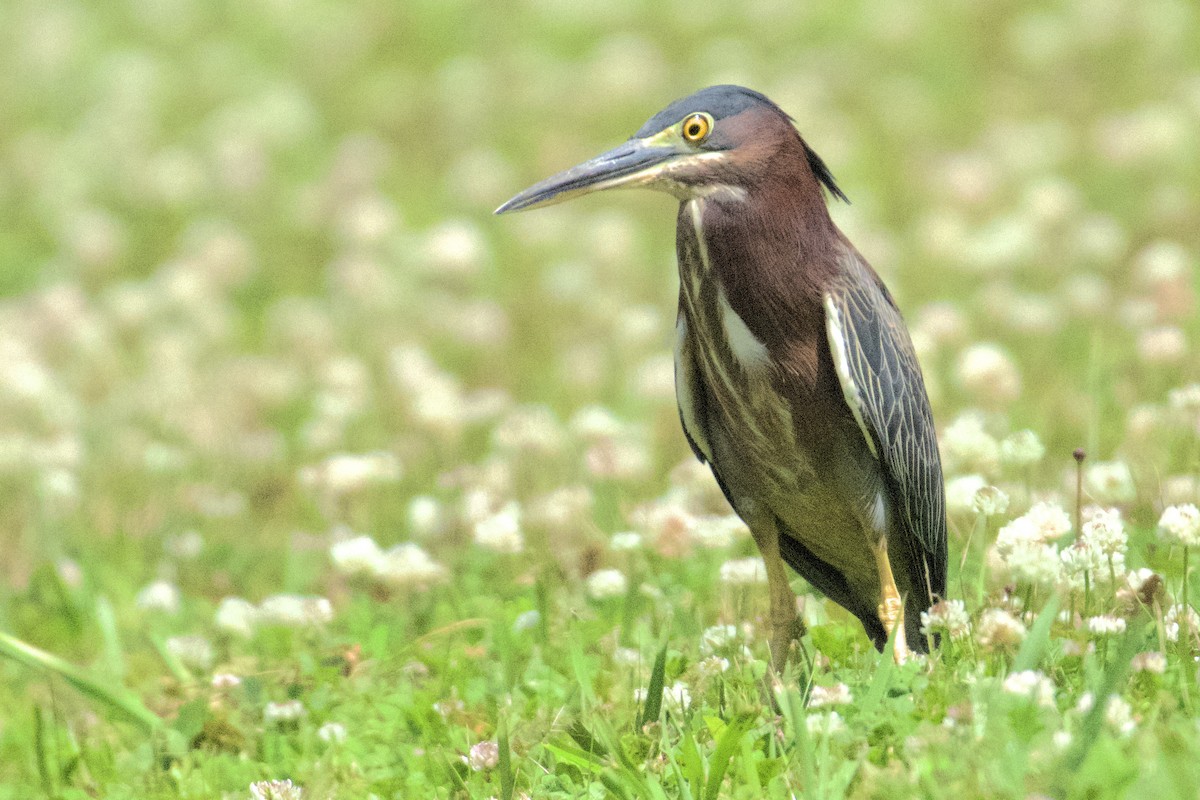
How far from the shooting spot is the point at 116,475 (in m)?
7.04

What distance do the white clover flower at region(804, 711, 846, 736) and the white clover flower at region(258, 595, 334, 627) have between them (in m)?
1.74

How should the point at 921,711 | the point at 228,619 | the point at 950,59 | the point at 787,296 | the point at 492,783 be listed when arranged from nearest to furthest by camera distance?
the point at 921,711
the point at 492,783
the point at 787,296
the point at 228,619
the point at 950,59

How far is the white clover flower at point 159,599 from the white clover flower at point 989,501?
2.87 m

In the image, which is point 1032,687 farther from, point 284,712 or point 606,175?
point 284,712

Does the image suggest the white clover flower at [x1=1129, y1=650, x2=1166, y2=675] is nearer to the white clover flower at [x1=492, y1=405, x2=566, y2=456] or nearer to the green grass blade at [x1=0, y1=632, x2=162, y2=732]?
the green grass blade at [x1=0, y1=632, x2=162, y2=732]

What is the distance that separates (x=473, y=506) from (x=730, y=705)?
186 cm

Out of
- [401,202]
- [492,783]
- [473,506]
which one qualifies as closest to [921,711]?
[492,783]

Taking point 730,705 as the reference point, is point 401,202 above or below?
above

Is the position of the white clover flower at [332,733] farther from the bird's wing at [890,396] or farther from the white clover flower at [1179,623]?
the white clover flower at [1179,623]

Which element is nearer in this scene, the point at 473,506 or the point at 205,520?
the point at 473,506

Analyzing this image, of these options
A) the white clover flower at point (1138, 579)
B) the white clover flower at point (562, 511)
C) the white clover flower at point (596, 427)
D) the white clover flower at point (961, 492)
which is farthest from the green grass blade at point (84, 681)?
the white clover flower at point (1138, 579)

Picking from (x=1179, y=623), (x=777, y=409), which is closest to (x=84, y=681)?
(x=777, y=409)

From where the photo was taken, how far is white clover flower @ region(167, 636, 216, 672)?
469 centimetres

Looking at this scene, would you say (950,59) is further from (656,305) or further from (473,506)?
(473,506)
